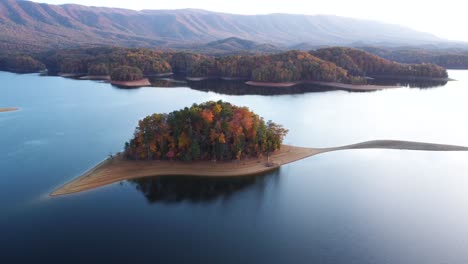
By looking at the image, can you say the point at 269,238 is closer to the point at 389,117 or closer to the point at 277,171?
the point at 277,171

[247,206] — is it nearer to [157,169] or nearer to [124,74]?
[157,169]

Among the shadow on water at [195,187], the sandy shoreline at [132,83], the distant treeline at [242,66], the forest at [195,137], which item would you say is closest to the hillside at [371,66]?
the distant treeline at [242,66]

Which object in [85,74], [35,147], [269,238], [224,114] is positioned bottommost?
[269,238]

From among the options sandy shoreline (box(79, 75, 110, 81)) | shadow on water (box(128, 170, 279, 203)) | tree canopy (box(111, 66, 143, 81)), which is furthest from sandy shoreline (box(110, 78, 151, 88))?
shadow on water (box(128, 170, 279, 203))

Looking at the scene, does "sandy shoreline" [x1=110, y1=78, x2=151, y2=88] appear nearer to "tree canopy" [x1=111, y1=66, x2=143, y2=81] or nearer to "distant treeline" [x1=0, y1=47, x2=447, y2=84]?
"tree canopy" [x1=111, y1=66, x2=143, y2=81]

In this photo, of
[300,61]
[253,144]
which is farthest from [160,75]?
[253,144]
